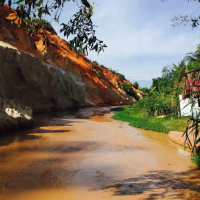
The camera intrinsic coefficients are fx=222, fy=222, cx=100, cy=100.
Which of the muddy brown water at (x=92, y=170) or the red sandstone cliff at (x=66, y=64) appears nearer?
the muddy brown water at (x=92, y=170)

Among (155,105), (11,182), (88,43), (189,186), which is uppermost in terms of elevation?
(88,43)

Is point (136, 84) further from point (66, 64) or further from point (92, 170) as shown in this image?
point (92, 170)

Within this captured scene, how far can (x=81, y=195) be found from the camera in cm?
394

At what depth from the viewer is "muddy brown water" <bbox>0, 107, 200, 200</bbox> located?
4051mm

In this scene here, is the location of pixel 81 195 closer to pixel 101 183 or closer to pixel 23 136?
pixel 101 183

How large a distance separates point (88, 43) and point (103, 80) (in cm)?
4753

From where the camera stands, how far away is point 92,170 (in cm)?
529

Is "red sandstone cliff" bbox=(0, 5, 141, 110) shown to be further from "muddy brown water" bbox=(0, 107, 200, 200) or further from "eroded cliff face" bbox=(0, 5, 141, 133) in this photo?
"muddy brown water" bbox=(0, 107, 200, 200)

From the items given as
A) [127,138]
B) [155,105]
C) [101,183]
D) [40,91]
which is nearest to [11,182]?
[101,183]

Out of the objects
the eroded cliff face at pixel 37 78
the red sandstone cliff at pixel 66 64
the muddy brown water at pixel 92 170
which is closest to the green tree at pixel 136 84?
the red sandstone cliff at pixel 66 64

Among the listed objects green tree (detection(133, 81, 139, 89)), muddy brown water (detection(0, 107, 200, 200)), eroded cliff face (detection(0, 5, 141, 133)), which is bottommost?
muddy brown water (detection(0, 107, 200, 200))

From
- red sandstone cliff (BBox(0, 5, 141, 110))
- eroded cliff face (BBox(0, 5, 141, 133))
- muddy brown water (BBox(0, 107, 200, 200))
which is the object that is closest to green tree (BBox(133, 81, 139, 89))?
red sandstone cliff (BBox(0, 5, 141, 110))

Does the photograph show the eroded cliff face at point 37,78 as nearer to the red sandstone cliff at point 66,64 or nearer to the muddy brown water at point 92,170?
the red sandstone cliff at point 66,64

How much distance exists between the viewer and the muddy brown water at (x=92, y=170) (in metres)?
4.05
